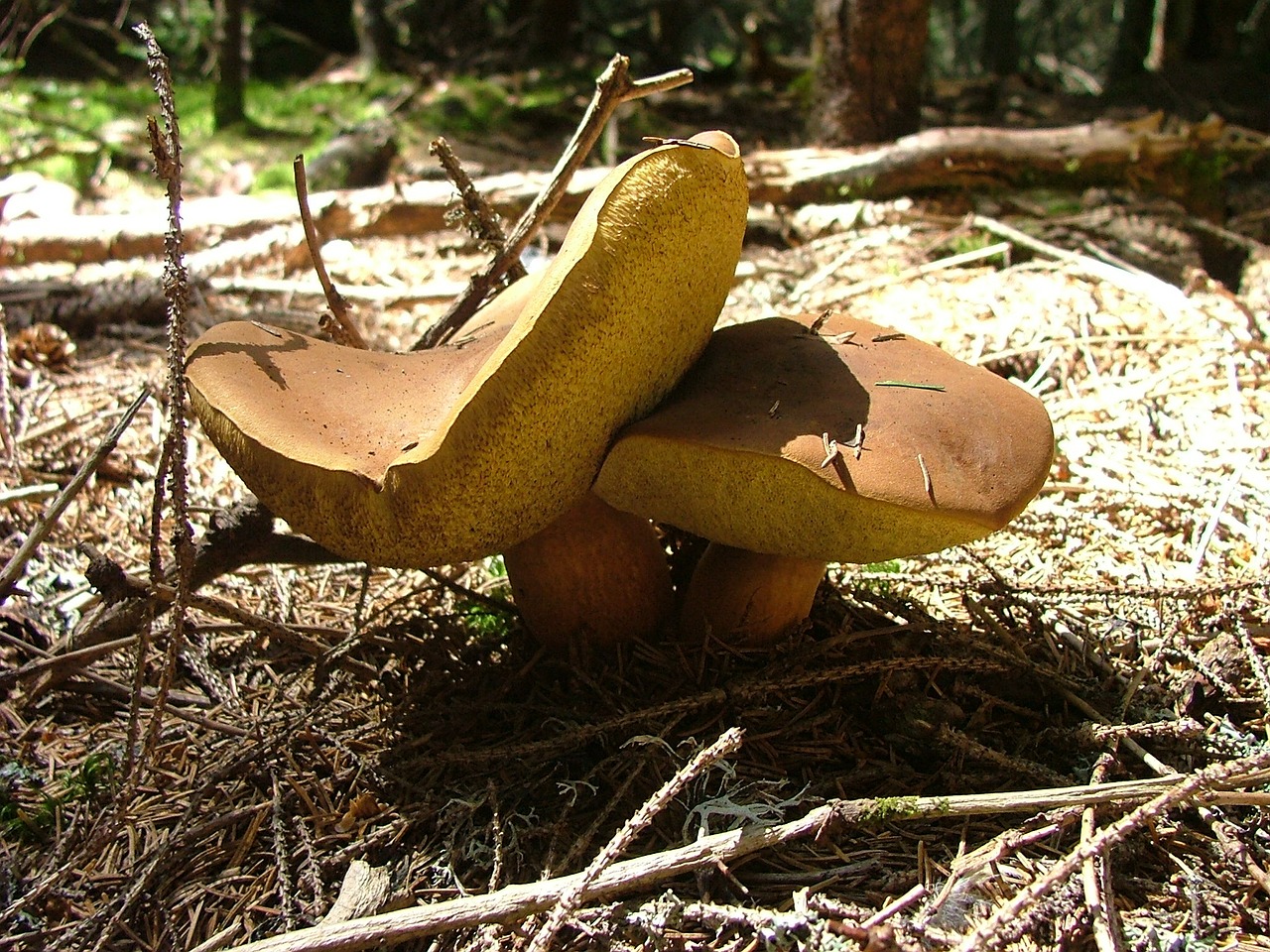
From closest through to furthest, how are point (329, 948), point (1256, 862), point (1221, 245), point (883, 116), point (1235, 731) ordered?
point (329, 948), point (1256, 862), point (1235, 731), point (1221, 245), point (883, 116)

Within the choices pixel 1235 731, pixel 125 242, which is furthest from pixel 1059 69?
pixel 1235 731

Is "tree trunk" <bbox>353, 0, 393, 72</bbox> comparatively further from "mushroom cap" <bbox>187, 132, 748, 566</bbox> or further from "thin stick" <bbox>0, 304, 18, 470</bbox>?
"mushroom cap" <bbox>187, 132, 748, 566</bbox>

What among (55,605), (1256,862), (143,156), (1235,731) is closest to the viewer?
(1256,862)

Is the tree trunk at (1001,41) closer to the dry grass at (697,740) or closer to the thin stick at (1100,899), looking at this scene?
the dry grass at (697,740)

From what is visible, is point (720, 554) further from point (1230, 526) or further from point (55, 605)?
point (55, 605)

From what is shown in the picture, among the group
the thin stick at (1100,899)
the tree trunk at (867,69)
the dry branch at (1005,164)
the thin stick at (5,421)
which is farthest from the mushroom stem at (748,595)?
the tree trunk at (867,69)

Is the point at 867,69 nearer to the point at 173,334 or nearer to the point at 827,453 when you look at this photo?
the point at 827,453
